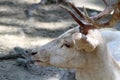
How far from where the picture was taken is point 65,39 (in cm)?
317

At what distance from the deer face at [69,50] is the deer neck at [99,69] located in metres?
0.06

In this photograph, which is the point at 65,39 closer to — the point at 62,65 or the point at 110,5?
the point at 62,65

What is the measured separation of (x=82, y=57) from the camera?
3166 mm

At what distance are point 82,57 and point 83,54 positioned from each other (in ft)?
0.10

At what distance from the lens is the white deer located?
10.0 ft

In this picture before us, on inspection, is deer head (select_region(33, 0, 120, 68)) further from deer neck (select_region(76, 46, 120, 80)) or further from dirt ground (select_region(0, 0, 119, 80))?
dirt ground (select_region(0, 0, 119, 80))

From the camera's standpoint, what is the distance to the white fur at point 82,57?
3146 millimetres

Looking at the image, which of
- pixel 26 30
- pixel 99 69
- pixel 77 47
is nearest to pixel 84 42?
pixel 77 47

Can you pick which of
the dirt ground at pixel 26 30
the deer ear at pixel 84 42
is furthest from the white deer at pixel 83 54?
the dirt ground at pixel 26 30

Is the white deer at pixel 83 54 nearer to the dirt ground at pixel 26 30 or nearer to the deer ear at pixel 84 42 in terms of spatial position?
the deer ear at pixel 84 42

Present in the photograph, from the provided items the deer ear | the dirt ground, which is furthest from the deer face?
the dirt ground

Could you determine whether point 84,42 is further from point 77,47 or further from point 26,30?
point 26,30

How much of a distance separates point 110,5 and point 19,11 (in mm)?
4004

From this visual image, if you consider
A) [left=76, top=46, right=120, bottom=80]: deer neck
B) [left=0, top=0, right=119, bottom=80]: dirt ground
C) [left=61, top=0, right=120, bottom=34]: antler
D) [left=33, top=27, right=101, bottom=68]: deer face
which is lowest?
[left=0, top=0, right=119, bottom=80]: dirt ground
